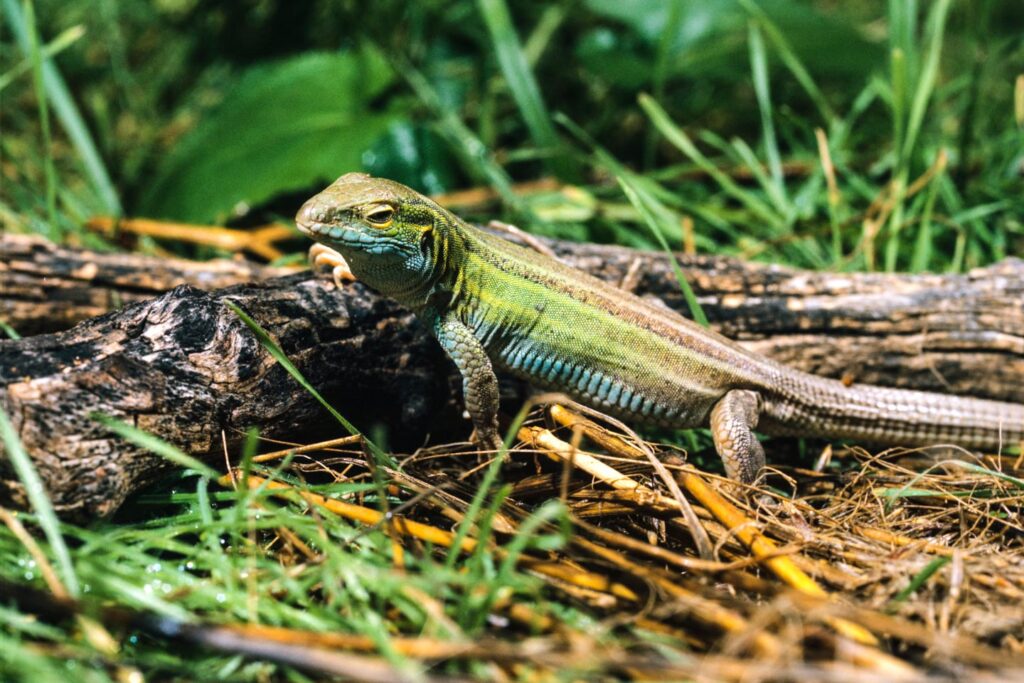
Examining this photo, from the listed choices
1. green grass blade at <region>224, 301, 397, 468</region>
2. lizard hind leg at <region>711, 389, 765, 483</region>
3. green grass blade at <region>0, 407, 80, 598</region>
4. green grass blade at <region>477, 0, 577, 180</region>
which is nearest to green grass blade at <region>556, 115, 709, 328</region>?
green grass blade at <region>477, 0, 577, 180</region>

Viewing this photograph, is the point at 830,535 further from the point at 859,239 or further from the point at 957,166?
the point at 957,166

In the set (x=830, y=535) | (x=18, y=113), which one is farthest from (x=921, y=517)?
(x=18, y=113)

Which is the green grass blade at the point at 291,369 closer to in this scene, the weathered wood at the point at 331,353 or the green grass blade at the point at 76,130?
the weathered wood at the point at 331,353

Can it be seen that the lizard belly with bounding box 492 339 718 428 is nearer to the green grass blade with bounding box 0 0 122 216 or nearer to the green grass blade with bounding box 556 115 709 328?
the green grass blade with bounding box 556 115 709 328

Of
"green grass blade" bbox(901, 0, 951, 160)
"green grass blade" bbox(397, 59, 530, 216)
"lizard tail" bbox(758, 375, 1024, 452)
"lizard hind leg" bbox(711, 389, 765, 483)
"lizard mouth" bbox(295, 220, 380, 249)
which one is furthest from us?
Answer: "green grass blade" bbox(397, 59, 530, 216)

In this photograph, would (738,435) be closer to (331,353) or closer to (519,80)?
(331,353)

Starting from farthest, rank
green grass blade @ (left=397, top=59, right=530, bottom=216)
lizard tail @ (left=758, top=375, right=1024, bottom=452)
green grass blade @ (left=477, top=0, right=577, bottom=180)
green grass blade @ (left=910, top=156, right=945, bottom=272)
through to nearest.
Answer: green grass blade @ (left=477, top=0, right=577, bottom=180) → green grass blade @ (left=397, top=59, right=530, bottom=216) → green grass blade @ (left=910, top=156, right=945, bottom=272) → lizard tail @ (left=758, top=375, right=1024, bottom=452)

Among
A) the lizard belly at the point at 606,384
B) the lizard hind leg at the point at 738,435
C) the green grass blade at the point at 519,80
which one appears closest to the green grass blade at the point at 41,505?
the lizard belly at the point at 606,384

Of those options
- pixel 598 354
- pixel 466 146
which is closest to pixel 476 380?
pixel 598 354
